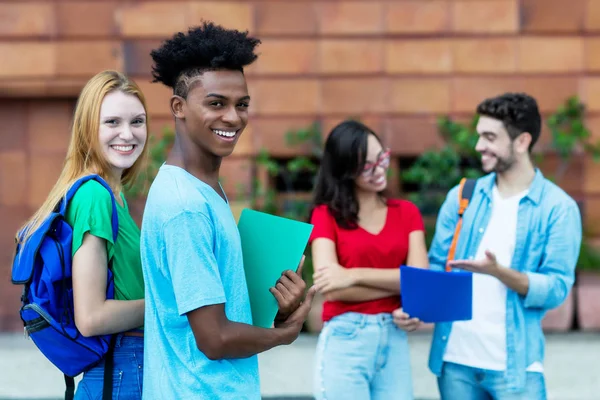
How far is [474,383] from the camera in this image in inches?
140

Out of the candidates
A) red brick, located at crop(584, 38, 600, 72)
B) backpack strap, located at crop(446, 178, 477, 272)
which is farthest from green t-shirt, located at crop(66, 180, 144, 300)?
red brick, located at crop(584, 38, 600, 72)

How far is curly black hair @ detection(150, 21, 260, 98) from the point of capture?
7.35 ft

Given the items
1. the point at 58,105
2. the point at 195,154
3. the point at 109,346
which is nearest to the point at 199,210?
the point at 195,154

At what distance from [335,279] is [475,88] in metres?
4.74

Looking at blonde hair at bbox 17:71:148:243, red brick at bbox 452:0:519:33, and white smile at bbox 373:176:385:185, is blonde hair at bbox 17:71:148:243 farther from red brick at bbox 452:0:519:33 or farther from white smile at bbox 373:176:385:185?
red brick at bbox 452:0:519:33

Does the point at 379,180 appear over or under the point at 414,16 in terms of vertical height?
under

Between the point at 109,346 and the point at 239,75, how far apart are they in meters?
1.03

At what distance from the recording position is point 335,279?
360 centimetres

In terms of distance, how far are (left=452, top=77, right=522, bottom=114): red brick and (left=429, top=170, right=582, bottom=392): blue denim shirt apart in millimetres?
4265

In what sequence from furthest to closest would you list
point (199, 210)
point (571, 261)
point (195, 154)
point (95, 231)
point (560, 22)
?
1. point (560, 22)
2. point (571, 261)
3. point (95, 231)
4. point (195, 154)
5. point (199, 210)

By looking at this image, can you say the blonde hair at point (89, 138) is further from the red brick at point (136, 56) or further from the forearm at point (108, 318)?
the red brick at point (136, 56)

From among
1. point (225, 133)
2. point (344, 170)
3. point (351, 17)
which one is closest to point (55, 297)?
point (225, 133)

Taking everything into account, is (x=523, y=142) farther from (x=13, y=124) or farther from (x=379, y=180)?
(x=13, y=124)

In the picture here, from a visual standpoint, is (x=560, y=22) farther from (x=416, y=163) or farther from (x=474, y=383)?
(x=474, y=383)
